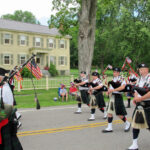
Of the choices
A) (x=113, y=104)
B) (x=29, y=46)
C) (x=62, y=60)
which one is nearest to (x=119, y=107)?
(x=113, y=104)

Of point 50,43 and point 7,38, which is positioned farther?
point 50,43

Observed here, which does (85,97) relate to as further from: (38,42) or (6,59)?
(38,42)

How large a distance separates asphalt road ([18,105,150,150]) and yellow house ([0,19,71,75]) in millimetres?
25709

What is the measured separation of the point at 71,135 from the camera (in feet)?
20.4

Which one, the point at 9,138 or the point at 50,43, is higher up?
the point at 50,43

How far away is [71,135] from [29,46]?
30011 mm

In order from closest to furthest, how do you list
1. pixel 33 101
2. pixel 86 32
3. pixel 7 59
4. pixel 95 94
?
pixel 95 94
pixel 33 101
pixel 86 32
pixel 7 59

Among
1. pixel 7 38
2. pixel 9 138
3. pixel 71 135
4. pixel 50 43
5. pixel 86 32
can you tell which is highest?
pixel 7 38

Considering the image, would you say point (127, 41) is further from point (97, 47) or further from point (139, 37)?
point (97, 47)

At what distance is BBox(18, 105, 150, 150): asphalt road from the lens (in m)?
5.36

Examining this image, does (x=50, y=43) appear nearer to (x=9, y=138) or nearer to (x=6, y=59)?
(x=6, y=59)

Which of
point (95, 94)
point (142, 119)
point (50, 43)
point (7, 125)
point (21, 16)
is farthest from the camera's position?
point (21, 16)

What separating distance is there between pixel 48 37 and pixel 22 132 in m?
31.1

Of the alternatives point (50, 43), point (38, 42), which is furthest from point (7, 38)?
point (50, 43)
